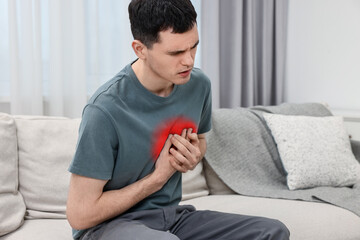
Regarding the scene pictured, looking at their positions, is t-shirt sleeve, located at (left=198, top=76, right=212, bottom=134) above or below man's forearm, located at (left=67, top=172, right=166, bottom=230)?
above

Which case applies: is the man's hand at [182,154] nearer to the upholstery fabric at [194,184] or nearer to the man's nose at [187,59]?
the man's nose at [187,59]

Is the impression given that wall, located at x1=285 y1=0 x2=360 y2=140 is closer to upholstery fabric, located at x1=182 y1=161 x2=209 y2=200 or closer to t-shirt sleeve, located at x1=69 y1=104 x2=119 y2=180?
upholstery fabric, located at x1=182 y1=161 x2=209 y2=200

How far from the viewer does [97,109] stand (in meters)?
1.26

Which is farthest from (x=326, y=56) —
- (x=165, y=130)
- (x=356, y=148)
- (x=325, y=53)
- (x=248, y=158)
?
(x=165, y=130)

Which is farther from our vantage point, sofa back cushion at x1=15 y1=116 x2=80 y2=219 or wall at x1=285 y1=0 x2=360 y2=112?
wall at x1=285 y1=0 x2=360 y2=112

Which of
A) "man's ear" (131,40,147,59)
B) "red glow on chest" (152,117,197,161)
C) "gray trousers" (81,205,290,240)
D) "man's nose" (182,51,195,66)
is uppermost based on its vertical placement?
"man's ear" (131,40,147,59)

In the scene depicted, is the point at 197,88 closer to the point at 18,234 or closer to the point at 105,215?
the point at 105,215

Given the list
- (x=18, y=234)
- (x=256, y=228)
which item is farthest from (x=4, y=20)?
(x=256, y=228)

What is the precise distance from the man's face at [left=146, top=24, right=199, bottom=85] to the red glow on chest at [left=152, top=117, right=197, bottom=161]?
0.48 feet

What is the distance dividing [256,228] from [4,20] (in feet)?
5.19

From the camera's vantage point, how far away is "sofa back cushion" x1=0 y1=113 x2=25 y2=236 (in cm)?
167

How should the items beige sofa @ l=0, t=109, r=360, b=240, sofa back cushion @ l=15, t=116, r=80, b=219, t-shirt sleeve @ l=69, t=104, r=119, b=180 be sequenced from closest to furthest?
t-shirt sleeve @ l=69, t=104, r=119, b=180 → beige sofa @ l=0, t=109, r=360, b=240 → sofa back cushion @ l=15, t=116, r=80, b=219

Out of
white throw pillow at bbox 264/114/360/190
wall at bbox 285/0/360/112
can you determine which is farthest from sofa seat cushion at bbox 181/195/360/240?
wall at bbox 285/0/360/112

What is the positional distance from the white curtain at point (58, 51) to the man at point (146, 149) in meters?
1.02
